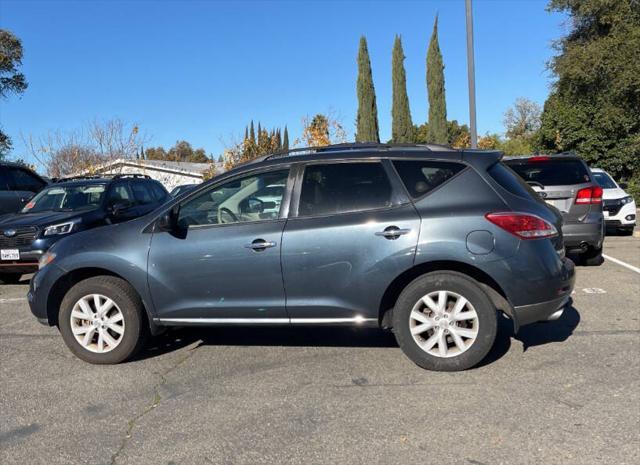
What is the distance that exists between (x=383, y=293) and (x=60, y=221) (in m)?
6.13

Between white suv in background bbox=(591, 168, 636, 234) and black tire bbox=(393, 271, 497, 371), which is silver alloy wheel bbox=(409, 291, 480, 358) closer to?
black tire bbox=(393, 271, 497, 371)

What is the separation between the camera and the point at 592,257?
28.8 feet

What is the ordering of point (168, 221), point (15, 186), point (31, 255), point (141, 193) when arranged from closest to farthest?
point (168, 221), point (31, 255), point (141, 193), point (15, 186)

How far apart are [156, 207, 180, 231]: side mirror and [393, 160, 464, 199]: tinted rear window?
1.89 meters

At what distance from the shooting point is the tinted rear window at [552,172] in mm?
8008

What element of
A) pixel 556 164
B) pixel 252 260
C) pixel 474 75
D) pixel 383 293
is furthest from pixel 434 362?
pixel 474 75

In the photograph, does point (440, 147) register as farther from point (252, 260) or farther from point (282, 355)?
point (282, 355)

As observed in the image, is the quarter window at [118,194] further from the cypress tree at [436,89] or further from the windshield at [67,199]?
the cypress tree at [436,89]

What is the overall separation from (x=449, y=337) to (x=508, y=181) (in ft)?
4.46

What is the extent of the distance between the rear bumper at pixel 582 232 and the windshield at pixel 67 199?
7.38 meters

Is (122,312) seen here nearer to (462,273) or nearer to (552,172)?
(462,273)

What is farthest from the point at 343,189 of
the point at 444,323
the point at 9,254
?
the point at 9,254

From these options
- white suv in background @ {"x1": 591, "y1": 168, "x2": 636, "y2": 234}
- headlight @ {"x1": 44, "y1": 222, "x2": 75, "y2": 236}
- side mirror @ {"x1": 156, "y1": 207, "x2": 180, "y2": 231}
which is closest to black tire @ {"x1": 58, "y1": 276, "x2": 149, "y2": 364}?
side mirror @ {"x1": 156, "y1": 207, "x2": 180, "y2": 231}

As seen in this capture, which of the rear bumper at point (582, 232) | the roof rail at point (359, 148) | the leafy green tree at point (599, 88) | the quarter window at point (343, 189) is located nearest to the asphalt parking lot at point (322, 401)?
the quarter window at point (343, 189)
